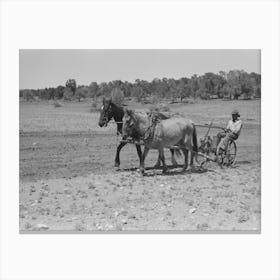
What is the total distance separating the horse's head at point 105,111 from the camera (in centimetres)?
910

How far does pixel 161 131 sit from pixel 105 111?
104 centimetres

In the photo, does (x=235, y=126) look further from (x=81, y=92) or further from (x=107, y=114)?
(x=81, y=92)

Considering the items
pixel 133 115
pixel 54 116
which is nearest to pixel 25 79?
pixel 54 116

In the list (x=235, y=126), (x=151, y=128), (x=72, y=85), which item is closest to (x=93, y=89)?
(x=72, y=85)

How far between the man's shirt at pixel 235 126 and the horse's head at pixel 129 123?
1.71m

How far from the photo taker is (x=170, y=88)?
9.06 m

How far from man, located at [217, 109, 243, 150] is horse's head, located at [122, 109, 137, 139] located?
1.62 metres

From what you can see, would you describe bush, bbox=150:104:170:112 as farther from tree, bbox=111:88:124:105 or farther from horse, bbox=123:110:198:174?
tree, bbox=111:88:124:105

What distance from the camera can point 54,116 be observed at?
9.63 metres

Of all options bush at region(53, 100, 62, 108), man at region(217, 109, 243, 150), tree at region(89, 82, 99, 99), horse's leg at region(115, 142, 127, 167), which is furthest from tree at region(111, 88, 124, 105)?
man at region(217, 109, 243, 150)
